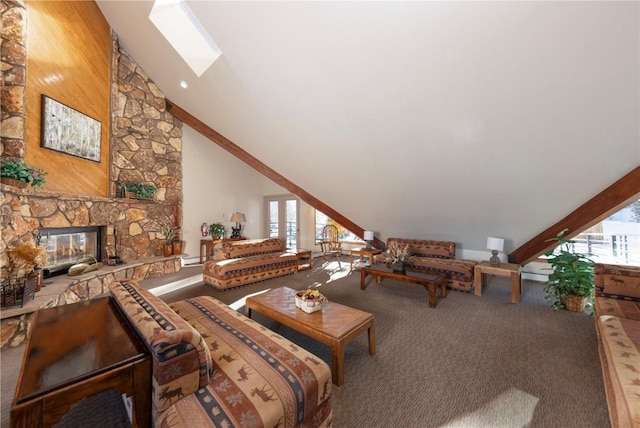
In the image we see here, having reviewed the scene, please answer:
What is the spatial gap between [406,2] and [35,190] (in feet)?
14.4

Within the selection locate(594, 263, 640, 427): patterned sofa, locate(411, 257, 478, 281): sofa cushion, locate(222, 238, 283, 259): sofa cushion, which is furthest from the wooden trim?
locate(222, 238, 283, 259): sofa cushion

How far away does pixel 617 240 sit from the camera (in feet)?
15.3

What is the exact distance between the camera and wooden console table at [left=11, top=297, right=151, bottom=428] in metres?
0.87

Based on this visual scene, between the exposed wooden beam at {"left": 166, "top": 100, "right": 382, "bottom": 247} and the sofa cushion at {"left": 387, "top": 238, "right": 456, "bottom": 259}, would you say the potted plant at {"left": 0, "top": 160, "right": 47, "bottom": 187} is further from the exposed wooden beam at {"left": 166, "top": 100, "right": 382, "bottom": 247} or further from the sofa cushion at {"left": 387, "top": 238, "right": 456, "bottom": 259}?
the sofa cushion at {"left": 387, "top": 238, "right": 456, "bottom": 259}

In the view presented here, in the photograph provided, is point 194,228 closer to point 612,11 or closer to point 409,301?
point 409,301

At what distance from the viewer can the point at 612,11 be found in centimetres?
150

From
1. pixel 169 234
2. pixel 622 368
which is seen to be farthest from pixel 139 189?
pixel 622 368

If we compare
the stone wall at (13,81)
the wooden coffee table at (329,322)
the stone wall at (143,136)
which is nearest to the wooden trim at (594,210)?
the wooden coffee table at (329,322)

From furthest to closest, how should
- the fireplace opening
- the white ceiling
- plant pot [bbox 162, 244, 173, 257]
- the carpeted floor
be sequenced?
plant pot [bbox 162, 244, 173, 257]
the fireplace opening
the white ceiling
the carpeted floor

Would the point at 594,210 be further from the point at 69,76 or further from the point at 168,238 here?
the point at 69,76

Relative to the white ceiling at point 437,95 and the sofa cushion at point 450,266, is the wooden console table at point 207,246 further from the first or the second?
the sofa cushion at point 450,266

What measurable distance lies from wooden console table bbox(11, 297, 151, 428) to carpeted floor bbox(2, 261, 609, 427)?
0.95 m

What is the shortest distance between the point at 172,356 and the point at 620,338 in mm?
2780

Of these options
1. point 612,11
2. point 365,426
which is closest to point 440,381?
point 365,426
